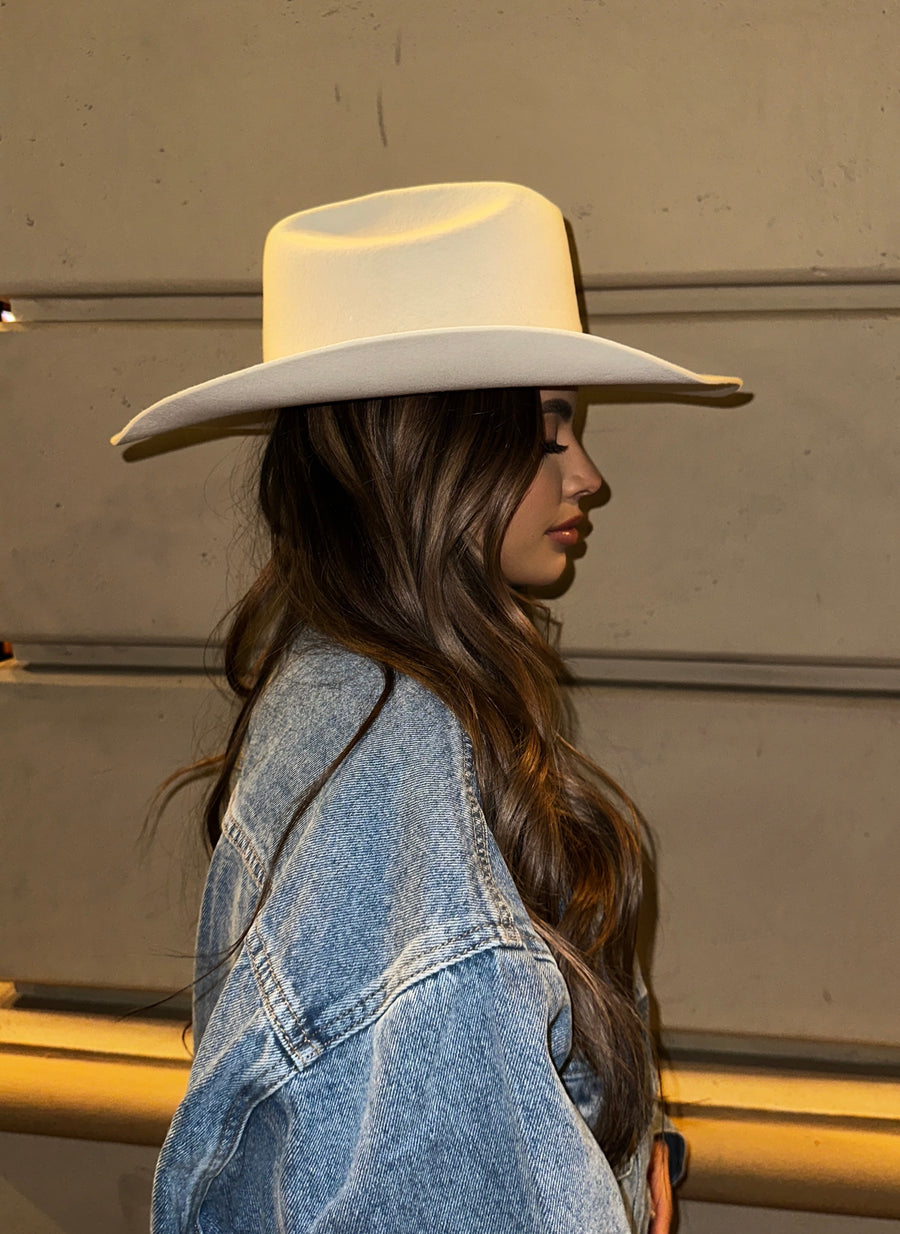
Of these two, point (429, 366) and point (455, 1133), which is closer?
point (455, 1133)

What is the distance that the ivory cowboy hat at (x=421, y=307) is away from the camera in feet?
2.77

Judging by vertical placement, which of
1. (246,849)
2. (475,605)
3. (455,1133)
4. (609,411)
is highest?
(609,411)

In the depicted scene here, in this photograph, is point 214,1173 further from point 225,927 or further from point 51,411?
point 51,411

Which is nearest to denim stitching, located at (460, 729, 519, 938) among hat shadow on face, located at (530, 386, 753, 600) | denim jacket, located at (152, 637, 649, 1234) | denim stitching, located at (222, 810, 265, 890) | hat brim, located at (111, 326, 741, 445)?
denim jacket, located at (152, 637, 649, 1234)

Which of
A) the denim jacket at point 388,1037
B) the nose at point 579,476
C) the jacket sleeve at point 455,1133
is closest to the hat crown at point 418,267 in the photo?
the nose at point 579,476

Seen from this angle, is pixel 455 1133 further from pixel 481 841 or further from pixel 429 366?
pixel 429 366

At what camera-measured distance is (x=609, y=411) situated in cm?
135

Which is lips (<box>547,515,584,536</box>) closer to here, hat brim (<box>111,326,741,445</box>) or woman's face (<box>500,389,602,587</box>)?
woman's face (<box>500,389,602,587</box>)

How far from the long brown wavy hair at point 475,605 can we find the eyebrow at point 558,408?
2.0 inches

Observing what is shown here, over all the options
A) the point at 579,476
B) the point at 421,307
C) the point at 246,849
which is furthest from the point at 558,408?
the point at 246,849

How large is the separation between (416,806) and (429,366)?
35cm

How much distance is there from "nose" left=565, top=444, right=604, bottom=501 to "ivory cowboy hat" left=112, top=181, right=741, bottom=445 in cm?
8

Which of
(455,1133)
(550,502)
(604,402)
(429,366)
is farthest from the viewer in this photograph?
(604,402)

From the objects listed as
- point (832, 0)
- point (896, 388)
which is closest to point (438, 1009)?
point (896, 388)
